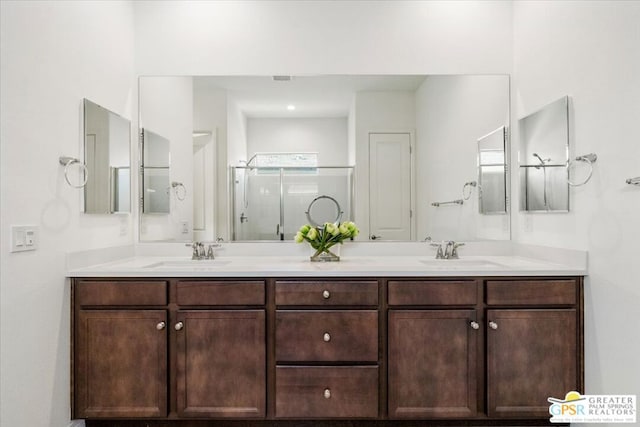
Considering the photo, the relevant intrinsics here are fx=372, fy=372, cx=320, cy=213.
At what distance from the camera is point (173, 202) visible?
8.15 ft

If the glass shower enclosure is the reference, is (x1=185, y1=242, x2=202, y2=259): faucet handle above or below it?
below

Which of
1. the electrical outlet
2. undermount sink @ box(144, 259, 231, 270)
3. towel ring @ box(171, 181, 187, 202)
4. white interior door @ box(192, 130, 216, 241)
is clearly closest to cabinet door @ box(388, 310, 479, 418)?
undermount sink @ box(144, 259, 231, 270)

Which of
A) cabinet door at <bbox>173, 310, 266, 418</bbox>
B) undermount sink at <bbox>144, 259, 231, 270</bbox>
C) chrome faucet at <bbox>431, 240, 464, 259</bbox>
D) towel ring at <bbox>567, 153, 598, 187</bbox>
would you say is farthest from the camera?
chrome faucet at <bbox>431, 240, 464, 259</bbox>

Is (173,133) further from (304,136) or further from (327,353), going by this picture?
(327,353)

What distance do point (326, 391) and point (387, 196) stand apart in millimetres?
1238

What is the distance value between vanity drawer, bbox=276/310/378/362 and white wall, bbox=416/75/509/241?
873 millimetres

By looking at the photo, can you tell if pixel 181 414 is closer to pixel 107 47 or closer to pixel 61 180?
pixel 61 180

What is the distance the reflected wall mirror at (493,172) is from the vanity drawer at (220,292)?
1.57 metres

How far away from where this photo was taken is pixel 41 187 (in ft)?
5.47

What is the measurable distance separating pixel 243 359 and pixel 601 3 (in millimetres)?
2359

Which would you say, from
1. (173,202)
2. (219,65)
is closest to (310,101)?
(219,65)

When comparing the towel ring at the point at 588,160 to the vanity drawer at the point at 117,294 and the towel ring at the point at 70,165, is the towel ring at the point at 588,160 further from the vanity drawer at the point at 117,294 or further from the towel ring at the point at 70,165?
the towel ring at the point at 70,165

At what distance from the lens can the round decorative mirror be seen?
2436 millimetres

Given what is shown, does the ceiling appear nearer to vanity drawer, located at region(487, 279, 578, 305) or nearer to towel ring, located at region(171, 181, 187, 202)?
towel ring, located at region(171, 181, 187, 202)
